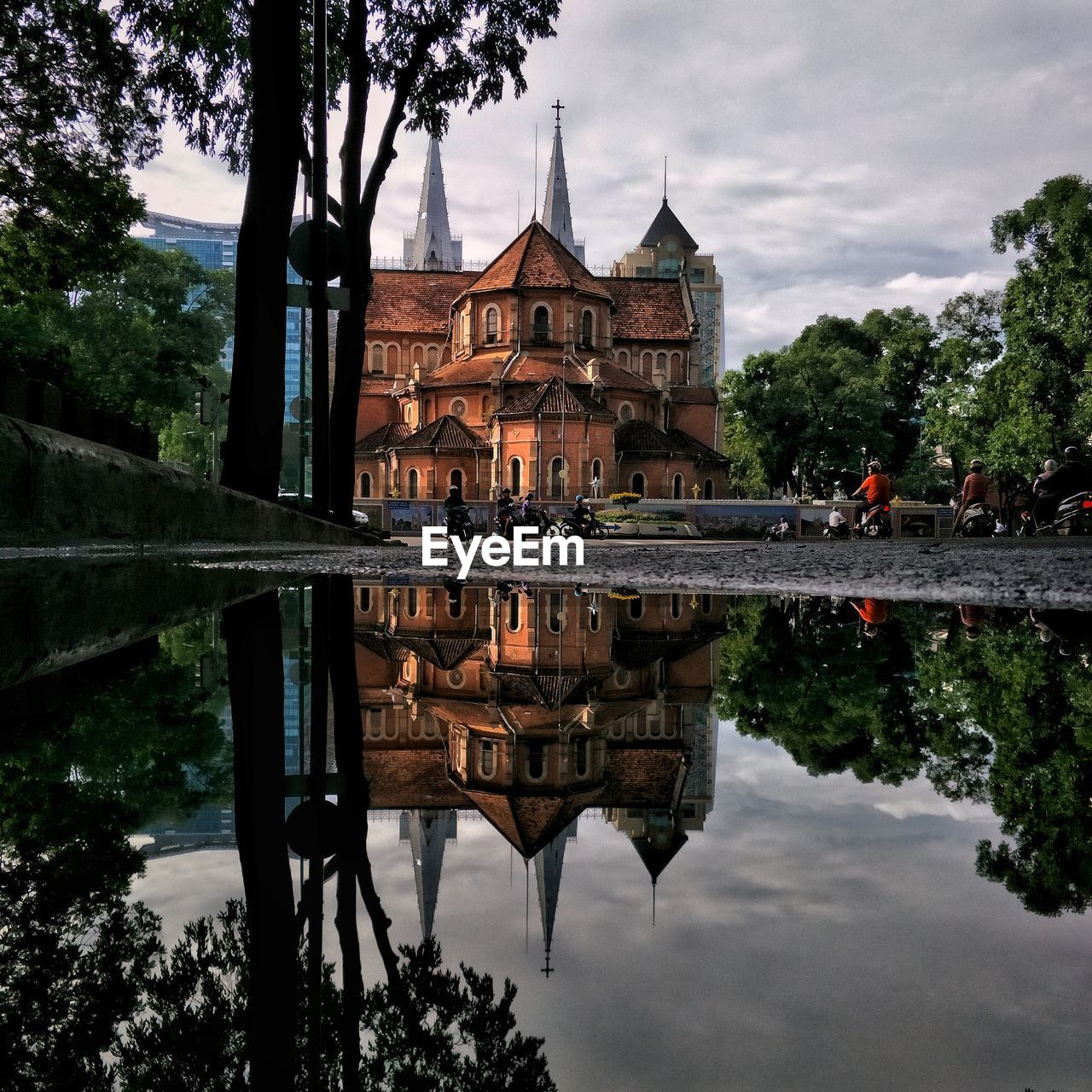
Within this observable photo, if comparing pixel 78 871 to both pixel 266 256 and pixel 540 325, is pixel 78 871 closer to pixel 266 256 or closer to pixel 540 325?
pixel 266 256

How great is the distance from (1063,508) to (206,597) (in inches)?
784

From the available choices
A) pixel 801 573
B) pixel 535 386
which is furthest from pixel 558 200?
pixel 801 573

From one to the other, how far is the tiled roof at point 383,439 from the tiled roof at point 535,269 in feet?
28.0

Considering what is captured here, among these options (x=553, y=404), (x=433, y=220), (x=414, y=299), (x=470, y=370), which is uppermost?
(x=433, y=220)

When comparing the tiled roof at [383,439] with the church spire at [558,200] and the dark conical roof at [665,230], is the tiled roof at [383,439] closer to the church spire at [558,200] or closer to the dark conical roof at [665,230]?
the church spire at [558,200]

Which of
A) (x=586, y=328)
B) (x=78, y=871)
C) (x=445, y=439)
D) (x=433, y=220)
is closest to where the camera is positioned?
(x=78, y=871)

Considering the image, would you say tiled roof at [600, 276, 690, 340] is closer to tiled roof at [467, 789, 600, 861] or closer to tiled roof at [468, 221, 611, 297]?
tiled roof at [468, 221, 611, 297]

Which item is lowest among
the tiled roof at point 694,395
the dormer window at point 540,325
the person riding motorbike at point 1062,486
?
the person riding motorbike at point 1062,486

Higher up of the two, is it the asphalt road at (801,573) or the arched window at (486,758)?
the asphalt road at (801,573)

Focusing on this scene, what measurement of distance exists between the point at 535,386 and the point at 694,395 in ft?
42.1

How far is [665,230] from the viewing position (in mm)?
110375

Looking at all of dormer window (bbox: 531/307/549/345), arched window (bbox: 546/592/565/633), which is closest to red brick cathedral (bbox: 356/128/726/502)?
dormer window (bbox: 531/307/549/345)

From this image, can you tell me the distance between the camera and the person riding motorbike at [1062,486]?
20797 millimetres

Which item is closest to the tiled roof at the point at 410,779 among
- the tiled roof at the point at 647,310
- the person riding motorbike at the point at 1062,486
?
the person riding motorbike at the point at 1062,486
